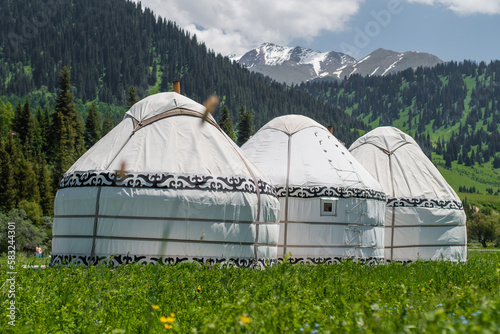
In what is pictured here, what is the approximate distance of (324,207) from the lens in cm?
1318

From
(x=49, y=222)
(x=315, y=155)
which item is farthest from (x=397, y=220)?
(x=49, y=222)

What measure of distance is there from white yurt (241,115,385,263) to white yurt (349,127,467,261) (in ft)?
6.26

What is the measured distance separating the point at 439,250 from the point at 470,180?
174584mm

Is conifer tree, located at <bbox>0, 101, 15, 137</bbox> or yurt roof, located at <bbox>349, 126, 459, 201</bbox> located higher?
conifer tree, located at <bbox>0, 101, 15, 137</bbox>

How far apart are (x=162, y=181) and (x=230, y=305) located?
621 cm

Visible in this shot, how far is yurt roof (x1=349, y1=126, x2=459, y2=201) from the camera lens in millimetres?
16156

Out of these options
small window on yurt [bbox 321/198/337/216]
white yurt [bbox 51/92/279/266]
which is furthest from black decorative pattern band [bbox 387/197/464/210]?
white yurt [bbox 51/92/279/266]

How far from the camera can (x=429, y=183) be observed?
16.5m

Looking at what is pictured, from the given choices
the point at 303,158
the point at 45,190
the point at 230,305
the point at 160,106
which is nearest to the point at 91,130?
the point at 45,190

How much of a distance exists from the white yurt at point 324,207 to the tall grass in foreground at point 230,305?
17.8 ft

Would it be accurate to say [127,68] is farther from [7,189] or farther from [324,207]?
[324,207]

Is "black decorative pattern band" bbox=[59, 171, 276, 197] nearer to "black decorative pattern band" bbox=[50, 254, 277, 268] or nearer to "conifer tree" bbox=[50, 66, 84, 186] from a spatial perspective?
"black decorative pattern band" bbox=[50, 254, 277, 268]

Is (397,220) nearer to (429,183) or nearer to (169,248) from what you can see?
(429,183)

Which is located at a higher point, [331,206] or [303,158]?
[303,158]
